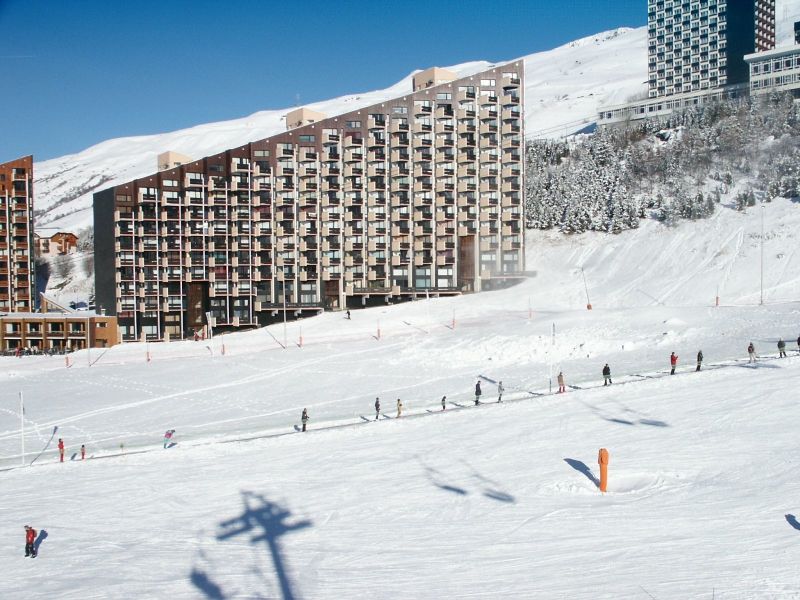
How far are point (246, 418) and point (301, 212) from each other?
159 feet

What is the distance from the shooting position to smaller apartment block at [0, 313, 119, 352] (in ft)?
241

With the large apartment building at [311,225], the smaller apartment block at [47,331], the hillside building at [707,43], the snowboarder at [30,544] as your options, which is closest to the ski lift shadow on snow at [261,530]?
the snowboarder at [30,544]

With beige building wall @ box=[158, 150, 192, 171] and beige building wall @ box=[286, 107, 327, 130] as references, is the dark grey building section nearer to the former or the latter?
beige building wall @ box=[158, 150, 192, 171]

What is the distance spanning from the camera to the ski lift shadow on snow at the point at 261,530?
53.0 ft

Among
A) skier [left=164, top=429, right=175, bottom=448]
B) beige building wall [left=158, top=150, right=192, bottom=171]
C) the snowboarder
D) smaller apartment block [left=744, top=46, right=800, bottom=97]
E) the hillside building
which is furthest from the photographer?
the hillside building

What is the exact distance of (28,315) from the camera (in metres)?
74.2

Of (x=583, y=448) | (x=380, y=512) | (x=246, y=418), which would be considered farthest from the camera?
(x=246, y=418)

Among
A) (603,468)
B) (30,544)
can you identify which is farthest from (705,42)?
(30,544)

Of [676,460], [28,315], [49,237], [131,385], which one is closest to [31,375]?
[131,385]

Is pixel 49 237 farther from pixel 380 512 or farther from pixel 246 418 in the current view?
pixel 380 512

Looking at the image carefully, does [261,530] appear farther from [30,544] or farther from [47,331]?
[47,331]

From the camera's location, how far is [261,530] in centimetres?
2027

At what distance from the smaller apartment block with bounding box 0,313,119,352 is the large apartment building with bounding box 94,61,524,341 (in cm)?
660

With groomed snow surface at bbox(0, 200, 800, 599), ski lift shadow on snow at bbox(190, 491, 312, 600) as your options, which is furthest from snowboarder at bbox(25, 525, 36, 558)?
ski lift shadow on snow at bbox(190, 491, 312, 600)
